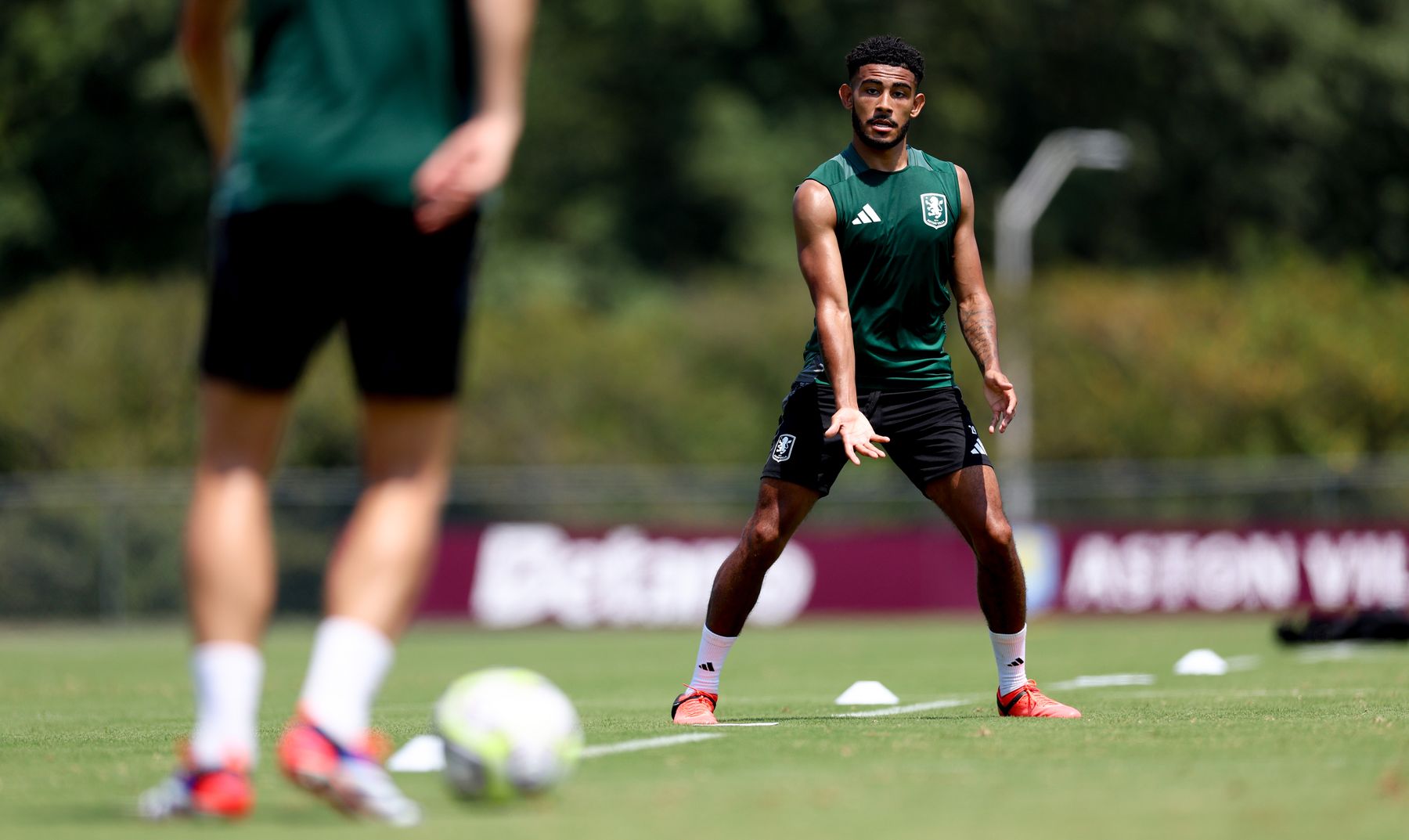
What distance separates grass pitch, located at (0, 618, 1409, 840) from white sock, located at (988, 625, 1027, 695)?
0.16 meters

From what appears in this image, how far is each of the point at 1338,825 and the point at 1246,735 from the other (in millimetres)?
2186

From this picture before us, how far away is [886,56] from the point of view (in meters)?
8.34

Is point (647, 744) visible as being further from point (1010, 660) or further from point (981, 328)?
point (981, 328)

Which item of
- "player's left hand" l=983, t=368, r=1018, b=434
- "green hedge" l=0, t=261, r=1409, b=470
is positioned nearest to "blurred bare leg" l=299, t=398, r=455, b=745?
"player's left hand" l=983, t=368, r=1018, b=434

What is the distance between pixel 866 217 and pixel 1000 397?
0.91 meters

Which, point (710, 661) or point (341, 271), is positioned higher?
point (341, 271)

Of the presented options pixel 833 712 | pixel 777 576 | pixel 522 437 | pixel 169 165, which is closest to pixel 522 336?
pixel 522 437

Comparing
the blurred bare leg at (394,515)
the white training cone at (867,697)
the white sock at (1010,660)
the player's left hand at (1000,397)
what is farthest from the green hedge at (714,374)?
the blurred bare leg at (394,515)

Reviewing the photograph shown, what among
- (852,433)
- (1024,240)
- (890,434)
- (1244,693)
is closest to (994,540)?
(890,434)

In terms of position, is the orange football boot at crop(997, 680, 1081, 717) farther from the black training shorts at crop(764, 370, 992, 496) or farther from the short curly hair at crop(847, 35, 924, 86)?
the short curly hair at crop(847, 35, 924, 86)

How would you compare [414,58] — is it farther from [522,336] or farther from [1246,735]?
[522,336]

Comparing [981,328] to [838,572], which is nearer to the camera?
[981,328]

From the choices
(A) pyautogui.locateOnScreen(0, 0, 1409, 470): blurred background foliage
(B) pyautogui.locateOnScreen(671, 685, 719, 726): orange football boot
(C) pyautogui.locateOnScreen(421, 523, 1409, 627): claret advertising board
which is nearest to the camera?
(B) pyautogui.locateOnScreen(671, 685, 719, 726): orange football boot

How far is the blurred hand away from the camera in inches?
190
